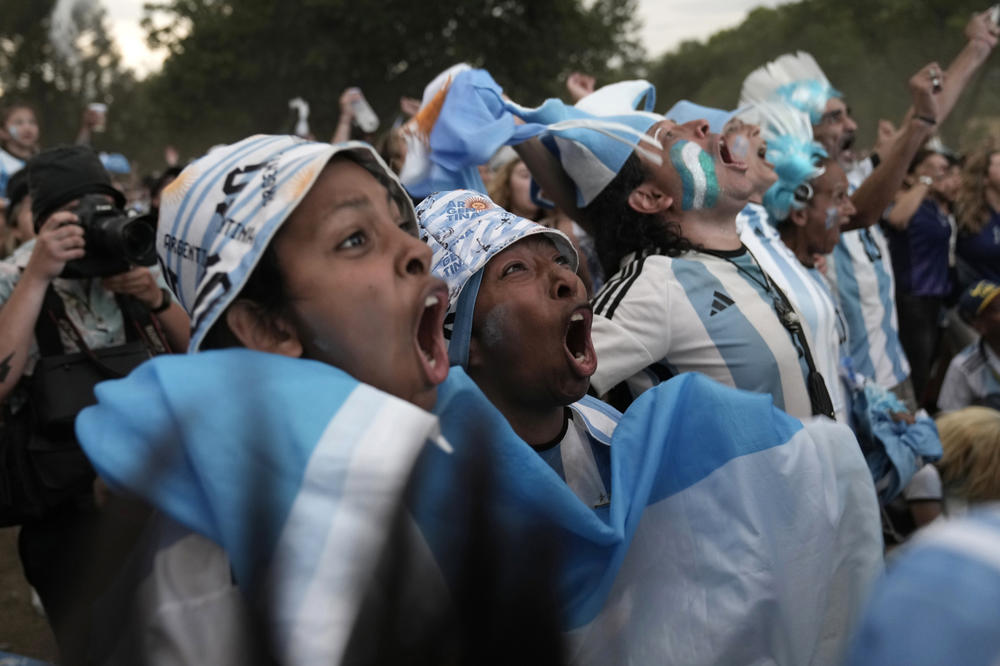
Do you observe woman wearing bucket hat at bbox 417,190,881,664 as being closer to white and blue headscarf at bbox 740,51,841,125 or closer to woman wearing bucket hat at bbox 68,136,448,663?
woman wearing bucket hat at bbox 68,136,448,663

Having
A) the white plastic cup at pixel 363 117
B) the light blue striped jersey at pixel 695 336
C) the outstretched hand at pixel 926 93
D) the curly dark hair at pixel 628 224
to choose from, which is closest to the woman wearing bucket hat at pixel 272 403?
the light blue striped jersey at pixel 695 336

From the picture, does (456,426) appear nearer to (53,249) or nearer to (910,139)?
(53,249)

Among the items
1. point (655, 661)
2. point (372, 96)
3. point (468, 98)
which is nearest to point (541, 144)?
point (468, 98)

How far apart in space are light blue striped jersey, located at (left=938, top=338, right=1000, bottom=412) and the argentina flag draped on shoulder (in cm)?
340

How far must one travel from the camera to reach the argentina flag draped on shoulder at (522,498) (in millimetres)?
984

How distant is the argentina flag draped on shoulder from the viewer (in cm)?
98

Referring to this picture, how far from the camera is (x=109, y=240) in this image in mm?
2836

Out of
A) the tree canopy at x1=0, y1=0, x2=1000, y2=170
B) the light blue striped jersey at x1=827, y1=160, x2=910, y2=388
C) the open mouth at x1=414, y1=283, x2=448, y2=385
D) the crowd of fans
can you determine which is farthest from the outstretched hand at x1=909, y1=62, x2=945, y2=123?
the tree canopy at x1=0, y1=0, x2=1000, y2=170

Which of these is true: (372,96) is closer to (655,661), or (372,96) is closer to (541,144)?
(541,144)

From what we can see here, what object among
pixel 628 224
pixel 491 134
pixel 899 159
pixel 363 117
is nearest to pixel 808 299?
pixel 628 224

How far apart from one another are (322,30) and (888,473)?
27.4 meters

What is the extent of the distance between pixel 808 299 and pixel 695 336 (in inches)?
27.5

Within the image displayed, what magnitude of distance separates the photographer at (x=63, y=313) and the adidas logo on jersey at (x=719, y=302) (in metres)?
1.67

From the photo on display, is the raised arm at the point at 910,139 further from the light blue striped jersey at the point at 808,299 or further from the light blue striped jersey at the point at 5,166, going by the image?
the light blue striped jersey at the point at 5,166
